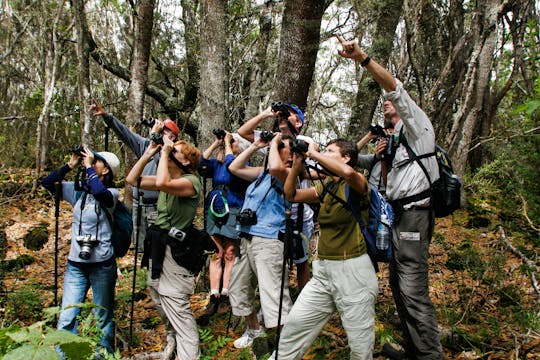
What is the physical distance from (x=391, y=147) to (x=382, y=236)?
0.80m

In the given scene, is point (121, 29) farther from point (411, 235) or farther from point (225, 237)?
point (411, 235)

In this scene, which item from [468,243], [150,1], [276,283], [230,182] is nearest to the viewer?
[276,283]

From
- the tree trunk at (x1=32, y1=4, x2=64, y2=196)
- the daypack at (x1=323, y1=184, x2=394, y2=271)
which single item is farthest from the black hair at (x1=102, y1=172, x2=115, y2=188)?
the tree trunk at (x1=32, y1=4, x2=64, y2=196)

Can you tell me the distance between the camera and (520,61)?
10.7m

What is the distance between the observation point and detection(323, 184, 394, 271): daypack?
11.1 feet

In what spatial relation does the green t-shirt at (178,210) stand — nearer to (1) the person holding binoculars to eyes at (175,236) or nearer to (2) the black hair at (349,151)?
(1) the person holding binoculars to eyes at (175,236)

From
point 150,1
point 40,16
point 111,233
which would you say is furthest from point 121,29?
point 111,233

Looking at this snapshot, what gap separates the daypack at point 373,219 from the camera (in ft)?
11.1

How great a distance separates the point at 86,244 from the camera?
13.2 ft

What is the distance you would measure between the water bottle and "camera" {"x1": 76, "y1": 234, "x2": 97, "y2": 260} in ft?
8.71

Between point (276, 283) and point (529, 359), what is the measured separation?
2621 millimetres

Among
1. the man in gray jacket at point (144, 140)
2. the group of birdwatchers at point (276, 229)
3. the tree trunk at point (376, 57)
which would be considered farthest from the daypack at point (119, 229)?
the tree trunk at point (376, 57)

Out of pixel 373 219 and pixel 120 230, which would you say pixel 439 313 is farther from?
pixel 120 230

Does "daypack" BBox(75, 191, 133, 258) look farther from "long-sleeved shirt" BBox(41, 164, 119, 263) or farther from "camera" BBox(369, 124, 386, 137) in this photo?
"camera" BBox(369, 124, 386, 137)
